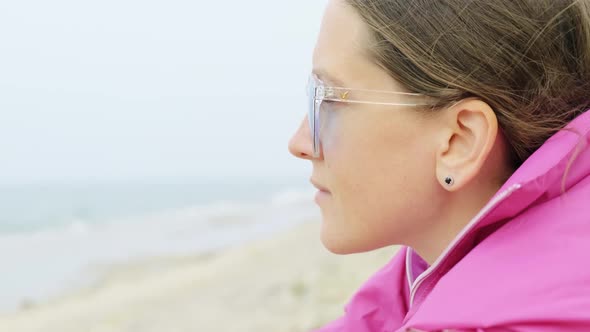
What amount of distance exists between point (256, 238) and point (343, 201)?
1651 cm

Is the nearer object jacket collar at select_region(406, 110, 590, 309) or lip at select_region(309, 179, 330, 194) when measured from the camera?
jacket collar at select_region(406, 110, 590, 309)

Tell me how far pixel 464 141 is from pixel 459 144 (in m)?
0.01

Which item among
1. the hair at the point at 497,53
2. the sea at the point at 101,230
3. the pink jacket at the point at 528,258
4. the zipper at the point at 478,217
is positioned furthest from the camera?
the sea at the point at 101,230

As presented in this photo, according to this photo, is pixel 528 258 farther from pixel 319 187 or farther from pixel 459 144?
pixel 319 187

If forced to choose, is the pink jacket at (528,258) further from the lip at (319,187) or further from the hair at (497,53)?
the lip at (319,187)

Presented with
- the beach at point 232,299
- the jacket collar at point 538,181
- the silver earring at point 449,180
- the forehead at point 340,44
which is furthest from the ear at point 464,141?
the beach at point 232,299

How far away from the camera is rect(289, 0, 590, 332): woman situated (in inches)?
53.2

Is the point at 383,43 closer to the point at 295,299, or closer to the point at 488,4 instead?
the point at 488,4

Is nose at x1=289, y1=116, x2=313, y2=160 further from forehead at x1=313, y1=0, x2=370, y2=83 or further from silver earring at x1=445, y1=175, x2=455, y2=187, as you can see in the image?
silver earring at x1=445, y1=175, x2=455, y2=187

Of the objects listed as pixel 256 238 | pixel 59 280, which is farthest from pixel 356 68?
pixel 256 238

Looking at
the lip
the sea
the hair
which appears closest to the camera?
the hair

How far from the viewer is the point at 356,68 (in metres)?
1.66

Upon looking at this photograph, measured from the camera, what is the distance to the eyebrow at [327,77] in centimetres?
170

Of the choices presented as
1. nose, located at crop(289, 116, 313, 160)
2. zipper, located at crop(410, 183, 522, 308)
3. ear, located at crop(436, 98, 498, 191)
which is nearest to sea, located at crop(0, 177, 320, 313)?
nose, located at crop(289, 116, 313, 160)
